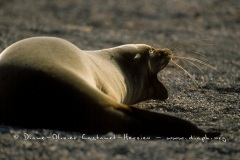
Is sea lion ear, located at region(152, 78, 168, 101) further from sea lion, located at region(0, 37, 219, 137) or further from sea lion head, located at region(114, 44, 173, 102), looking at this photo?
sea lion, located at region(0, 37, 219, 137)

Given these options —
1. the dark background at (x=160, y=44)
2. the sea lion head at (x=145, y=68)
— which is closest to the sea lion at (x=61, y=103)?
the dark background at (x=160, y=44)

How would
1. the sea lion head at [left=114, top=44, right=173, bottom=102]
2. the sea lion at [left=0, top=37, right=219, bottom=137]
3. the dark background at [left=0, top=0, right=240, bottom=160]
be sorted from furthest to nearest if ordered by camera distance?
the sea lion head at [left=114, top=44, right=173, bottom=102] → the sea lion at [left=0, top=37, right=219, bottom=137] → the dark background at [left=0, top=0, right=240, bottom=160]

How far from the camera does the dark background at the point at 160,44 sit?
3195mm

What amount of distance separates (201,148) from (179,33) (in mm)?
5359

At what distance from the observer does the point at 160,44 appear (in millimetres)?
7570

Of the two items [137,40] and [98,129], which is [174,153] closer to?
[98,129]

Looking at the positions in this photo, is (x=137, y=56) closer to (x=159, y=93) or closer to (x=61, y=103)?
(x=159, y=93)

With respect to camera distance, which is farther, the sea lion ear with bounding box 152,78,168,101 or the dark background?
the sea lion ear with bounding box 152,78,168,101

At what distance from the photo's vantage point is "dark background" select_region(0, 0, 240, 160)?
3195 millimetres

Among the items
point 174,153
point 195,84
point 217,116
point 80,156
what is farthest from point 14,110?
point 195,84

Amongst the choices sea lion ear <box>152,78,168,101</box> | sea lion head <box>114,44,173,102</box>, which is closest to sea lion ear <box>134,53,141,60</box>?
sea lion head <box>114,44,173,102</box>

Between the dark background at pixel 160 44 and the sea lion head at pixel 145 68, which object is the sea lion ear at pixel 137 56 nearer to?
the sea lion head at pixel 145 68

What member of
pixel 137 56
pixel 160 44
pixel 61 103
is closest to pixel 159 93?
pixel 137 56

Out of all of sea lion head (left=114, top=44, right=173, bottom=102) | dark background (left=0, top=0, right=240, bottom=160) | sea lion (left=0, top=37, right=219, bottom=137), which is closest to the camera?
dark background (left=0, top=0, right=240, bottom=160)
